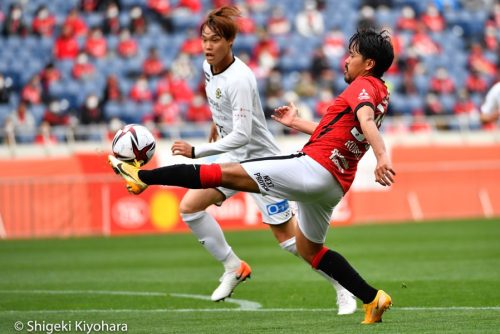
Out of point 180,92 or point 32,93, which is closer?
point 32,93

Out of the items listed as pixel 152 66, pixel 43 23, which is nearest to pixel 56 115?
pixel 152 66

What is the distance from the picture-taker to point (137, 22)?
2586 centimetres

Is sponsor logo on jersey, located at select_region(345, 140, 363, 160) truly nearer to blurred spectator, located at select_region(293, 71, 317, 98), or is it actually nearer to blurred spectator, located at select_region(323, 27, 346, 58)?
blurred spectator, located at select_region(293, 71, 317, 98)

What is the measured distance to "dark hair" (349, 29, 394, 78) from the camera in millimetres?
7930

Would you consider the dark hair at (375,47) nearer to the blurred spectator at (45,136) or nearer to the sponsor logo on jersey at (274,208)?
the sponsor logo on jersey at (274,208)

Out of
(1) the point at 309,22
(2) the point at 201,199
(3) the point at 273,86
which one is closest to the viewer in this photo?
(2) the point at 201,199

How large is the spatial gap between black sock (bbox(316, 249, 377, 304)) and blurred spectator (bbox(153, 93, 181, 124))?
1569 cm

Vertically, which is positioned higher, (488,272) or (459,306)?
(459,306)

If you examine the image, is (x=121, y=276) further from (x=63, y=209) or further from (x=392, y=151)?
(x=392, y=151)

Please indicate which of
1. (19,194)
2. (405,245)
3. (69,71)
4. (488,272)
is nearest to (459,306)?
(488,272)

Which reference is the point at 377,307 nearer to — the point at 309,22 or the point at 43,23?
the point at 43,23

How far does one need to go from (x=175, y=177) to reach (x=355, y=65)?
1.65 m

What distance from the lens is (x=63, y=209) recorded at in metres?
21.4

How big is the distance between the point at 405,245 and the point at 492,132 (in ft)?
28.6
